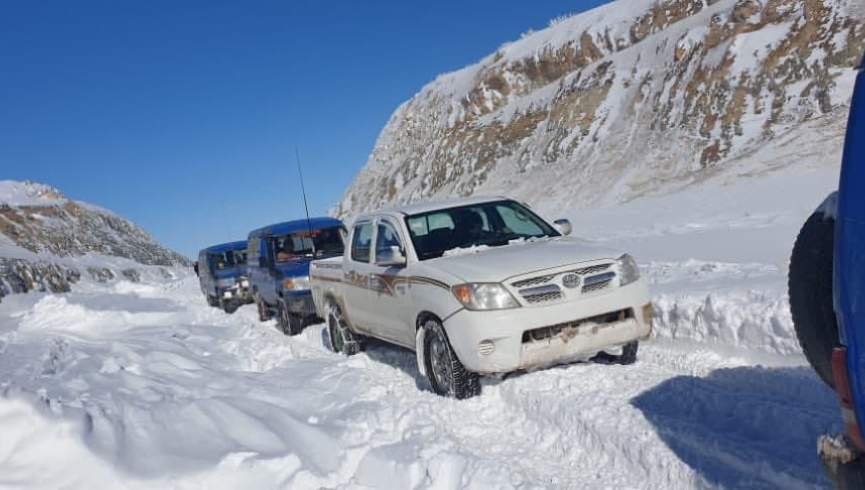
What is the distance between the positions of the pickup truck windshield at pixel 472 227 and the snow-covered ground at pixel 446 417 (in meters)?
1.34

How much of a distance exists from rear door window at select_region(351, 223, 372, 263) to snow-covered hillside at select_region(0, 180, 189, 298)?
32.6 meters

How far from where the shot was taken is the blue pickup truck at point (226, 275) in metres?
17.5

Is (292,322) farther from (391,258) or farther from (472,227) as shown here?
(472,227)

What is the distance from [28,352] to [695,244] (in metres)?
10.9

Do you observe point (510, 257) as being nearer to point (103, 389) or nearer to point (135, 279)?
point (103, 389)

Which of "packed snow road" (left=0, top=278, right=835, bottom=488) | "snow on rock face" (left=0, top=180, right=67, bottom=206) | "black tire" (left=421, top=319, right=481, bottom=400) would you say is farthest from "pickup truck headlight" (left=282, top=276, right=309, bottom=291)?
"snow on rock face" (left=0, top=180, right=67, bottom=206)

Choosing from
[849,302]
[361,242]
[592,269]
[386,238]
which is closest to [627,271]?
[592,269]

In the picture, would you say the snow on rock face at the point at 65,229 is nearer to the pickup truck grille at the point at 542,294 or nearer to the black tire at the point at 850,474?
the pickup truck grille at the point at 542,294

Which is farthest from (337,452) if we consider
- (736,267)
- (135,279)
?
(135,279)

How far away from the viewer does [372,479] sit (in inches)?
179

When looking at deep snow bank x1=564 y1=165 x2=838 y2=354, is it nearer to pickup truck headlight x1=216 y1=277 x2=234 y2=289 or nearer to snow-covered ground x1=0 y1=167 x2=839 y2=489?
snow-covered ground x1=0 y1=167 x2=839 y2=489

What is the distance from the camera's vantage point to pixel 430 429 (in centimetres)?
533

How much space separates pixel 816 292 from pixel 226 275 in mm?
16131

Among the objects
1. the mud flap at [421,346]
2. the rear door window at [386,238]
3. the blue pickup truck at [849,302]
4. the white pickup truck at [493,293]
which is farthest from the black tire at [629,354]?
the blue pickup truck at [849,302]
